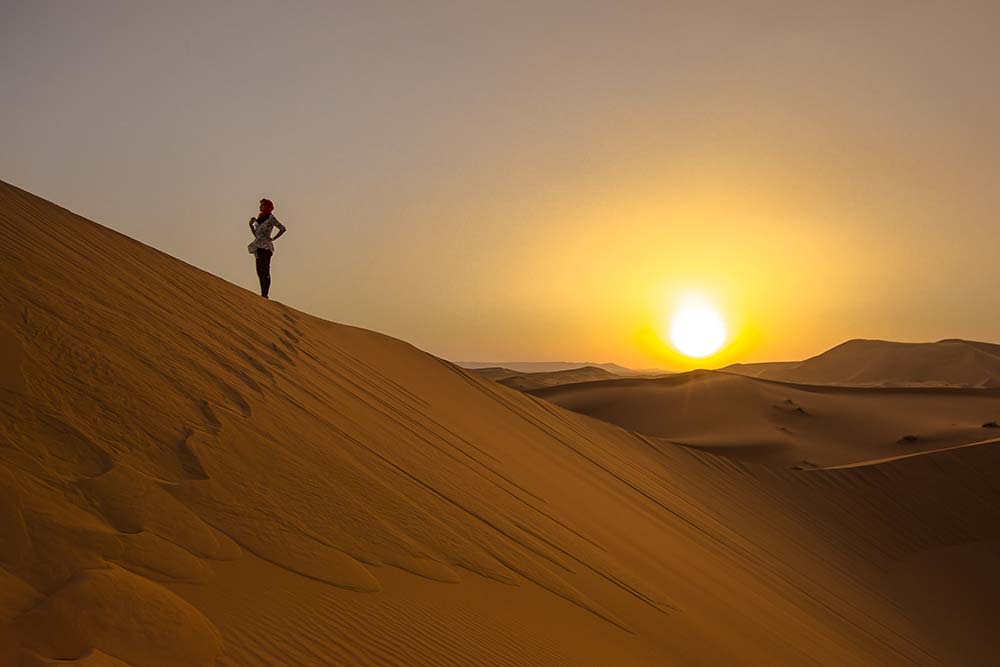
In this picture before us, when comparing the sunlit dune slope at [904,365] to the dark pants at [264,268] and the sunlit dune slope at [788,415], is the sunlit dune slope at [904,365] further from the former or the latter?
the dark pants at [264,268]

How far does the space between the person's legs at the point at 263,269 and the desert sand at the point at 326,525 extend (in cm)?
107

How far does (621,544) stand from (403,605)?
7.96 ft

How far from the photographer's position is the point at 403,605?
2361 millimetres

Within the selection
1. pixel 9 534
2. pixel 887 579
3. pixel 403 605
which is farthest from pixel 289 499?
pixel 887 579

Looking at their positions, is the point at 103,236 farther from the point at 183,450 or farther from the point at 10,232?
the point at 183,450

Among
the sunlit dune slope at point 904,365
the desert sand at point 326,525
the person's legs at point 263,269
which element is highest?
the sunlit dune slope at point 904,365

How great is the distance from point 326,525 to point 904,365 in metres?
56.7

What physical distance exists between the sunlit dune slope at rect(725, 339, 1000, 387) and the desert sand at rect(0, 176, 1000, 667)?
109 feet

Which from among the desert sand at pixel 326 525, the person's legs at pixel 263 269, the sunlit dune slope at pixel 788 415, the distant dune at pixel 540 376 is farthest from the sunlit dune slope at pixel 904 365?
the person's legs at pixel 263 269

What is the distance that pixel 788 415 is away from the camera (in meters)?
16.8

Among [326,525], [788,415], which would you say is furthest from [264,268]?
[788,415]

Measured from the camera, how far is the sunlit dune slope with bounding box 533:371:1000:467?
13.6 metres

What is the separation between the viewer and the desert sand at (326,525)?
1.95m

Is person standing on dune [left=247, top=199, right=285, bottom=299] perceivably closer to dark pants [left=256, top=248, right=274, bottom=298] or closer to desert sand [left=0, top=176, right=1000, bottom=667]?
dark pants [left=256, top=248, right=274, bottom=298]
